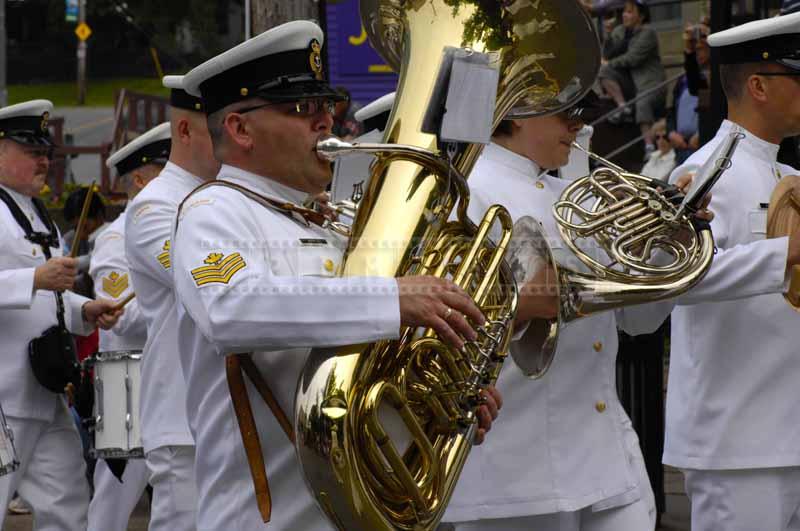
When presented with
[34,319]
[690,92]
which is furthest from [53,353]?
[690,92]

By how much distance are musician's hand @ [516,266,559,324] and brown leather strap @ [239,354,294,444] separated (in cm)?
83

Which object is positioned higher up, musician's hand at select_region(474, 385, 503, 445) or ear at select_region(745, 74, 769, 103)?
ear at select_region(745, 74, 769, 103)

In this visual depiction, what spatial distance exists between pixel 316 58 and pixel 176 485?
213 cm

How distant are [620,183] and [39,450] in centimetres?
326

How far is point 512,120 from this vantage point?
4633 millimetres

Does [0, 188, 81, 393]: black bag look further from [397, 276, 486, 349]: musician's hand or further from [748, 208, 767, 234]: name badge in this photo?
[397, 276, 486, 349]: musician's hand

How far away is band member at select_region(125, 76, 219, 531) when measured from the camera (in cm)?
521

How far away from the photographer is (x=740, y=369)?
4863 mm

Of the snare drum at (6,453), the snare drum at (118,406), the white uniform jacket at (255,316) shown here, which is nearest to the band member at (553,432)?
the white uniform jacket at (255,316)

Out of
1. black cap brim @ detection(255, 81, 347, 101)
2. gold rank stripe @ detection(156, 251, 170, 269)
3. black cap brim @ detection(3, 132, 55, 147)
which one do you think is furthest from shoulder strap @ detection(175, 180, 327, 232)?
black cap brim @ detection(3, 132, 55, 147)

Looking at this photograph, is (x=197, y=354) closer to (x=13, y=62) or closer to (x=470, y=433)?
(x=470, y=433)

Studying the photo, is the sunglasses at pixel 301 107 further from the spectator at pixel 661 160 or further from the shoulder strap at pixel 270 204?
A: the spectator at pixel 661 160

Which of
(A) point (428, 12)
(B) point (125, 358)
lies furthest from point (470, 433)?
(B) point (125, 358)

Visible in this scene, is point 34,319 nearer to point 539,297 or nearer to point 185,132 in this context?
point 185,132
